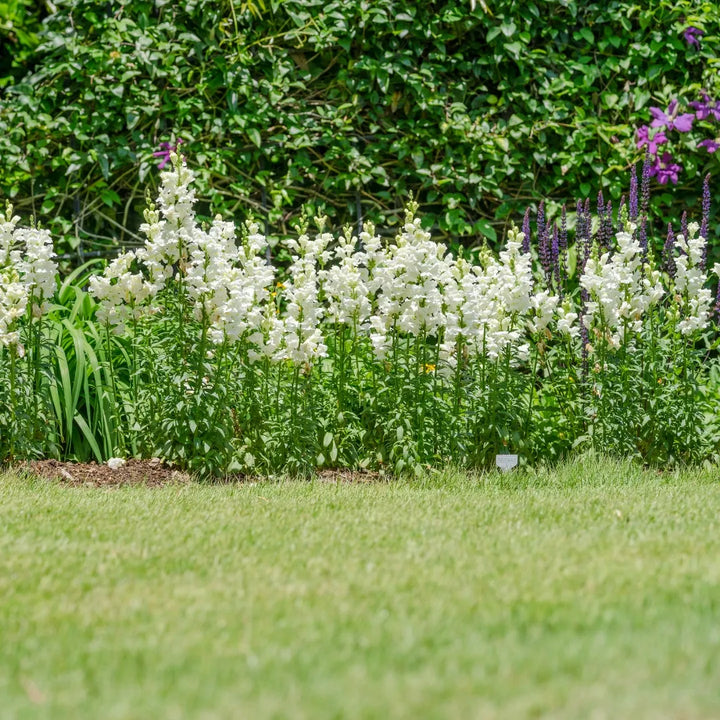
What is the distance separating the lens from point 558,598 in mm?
2777

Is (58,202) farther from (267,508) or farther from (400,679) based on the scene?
(400,679)

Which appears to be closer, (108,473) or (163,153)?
(108,473)

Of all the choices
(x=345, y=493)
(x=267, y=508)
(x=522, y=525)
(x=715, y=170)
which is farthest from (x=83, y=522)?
(x=715, y=170)

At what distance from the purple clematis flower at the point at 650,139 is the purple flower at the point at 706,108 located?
11.8 inches

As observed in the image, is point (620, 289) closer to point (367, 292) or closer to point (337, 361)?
point (367, 292)

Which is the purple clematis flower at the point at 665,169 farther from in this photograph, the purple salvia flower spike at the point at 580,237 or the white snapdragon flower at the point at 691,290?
the white snapdragon flower at the point at 691,290

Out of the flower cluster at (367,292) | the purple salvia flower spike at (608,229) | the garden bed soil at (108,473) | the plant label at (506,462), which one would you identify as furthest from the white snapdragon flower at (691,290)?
the garden bed soil at (108,473)

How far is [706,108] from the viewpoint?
699cm

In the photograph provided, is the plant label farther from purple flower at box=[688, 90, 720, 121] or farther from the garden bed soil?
purple flower at box=[688, 90, 720, 121]

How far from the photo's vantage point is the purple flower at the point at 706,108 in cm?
698

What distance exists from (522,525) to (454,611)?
4.02 feet

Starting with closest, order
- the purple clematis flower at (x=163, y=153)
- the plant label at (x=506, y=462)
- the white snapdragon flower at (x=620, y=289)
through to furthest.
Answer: the plant label at (x=506, y=462)
the white snapdragon flower at (x=620, y=289)
the purple clematis flower at (x=163, y=153)

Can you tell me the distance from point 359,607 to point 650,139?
17.2 ft

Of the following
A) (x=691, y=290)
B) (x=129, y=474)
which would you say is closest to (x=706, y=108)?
(x=691, y=290)
